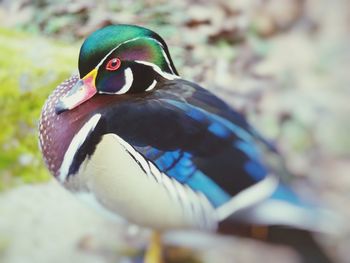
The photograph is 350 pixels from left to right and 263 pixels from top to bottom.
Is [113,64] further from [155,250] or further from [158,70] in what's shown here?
[155,250]

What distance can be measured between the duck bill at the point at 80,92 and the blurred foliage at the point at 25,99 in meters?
0.07

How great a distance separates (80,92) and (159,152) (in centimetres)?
12

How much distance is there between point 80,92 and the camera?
31.2 inches

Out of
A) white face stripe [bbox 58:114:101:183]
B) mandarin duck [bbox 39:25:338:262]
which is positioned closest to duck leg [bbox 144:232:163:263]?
mandarin duck [bbox 39:25:338:262]

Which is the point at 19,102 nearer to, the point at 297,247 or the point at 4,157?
the point at 4,157

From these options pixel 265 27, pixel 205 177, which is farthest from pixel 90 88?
pixel 265 27

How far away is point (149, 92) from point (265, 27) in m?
0.23

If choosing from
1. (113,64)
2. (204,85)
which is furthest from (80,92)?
(204,85)

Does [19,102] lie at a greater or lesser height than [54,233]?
greater

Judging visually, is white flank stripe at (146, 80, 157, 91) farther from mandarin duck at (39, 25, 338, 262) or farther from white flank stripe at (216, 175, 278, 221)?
white flank stripe at (216, 175, 278, 221)

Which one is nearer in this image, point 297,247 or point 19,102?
point 297,247

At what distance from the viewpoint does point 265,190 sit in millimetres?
741

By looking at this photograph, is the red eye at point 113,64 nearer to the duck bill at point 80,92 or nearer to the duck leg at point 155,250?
the duck bill at point 80,92

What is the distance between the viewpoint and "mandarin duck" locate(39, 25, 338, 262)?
2.45 feet
